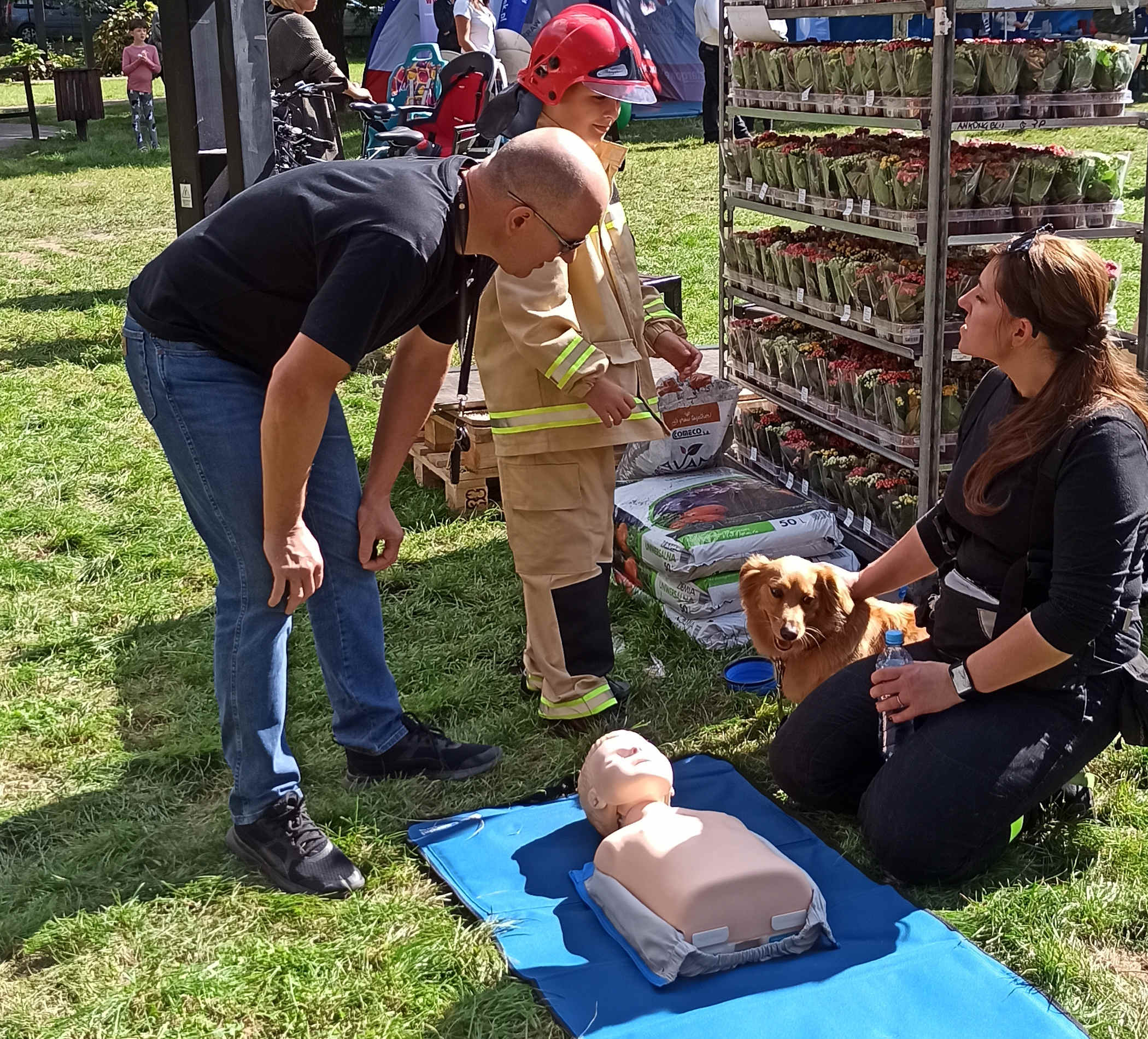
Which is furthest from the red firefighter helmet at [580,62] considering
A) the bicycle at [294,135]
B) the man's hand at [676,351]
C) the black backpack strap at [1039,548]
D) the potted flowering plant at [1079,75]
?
the bicycle at [294,135]

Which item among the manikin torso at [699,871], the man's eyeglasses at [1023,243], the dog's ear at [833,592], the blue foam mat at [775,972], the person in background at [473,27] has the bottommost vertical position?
the blue foam mat at [775,972]

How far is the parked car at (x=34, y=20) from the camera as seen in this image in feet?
137

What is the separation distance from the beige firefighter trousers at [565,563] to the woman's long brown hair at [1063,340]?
1.27 m

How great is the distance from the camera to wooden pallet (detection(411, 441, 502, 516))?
589 centimetres

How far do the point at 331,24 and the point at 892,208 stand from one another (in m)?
20.2

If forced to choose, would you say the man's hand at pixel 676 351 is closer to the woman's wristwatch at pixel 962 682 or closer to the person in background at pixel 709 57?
the woman's wristwatch at pixel 962 682

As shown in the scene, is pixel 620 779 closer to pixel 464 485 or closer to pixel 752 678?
pixel 752 678

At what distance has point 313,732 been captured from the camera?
4.12 m

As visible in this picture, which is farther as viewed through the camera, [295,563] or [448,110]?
[448,110]

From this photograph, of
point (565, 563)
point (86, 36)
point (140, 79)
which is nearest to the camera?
point (565, 563)

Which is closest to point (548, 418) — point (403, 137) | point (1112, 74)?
point (1112, 74)

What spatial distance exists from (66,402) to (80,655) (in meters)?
3.52

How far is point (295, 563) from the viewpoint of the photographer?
2932 mm

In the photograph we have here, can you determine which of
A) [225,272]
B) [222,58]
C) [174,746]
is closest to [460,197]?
[225,272]
